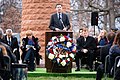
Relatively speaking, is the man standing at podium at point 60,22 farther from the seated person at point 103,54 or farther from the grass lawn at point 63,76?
the seated person at point 103,54

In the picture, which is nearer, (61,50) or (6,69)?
(6,69)

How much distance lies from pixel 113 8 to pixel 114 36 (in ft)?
79.2

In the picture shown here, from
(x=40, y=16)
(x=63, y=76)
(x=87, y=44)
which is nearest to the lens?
(x=63, y=76)

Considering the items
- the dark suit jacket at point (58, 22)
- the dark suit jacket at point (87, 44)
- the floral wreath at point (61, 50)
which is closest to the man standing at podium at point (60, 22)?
the dark suit jacket at point (58, 22)

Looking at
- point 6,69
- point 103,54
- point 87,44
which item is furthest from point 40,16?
point 6,69

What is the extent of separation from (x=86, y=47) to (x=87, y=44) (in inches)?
4.4

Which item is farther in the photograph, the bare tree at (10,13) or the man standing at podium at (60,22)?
the bare tree at (10,13)

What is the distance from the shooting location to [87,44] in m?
14.7

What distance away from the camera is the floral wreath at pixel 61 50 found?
13.0 m

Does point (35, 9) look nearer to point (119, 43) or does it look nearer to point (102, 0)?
point (119, 43)

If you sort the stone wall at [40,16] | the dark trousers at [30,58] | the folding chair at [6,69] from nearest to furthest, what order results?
the folding chair at [6,69] → the dark trousers at [30,58] → the stone wall at [40,16]

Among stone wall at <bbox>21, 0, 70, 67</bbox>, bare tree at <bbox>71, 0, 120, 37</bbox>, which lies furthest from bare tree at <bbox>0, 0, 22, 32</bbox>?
→ stone wall at <bbox>21, 0, 70, 67</bbox>

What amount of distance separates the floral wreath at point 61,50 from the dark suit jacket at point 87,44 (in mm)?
1535

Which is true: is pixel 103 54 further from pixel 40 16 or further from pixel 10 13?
pixel 10 13
